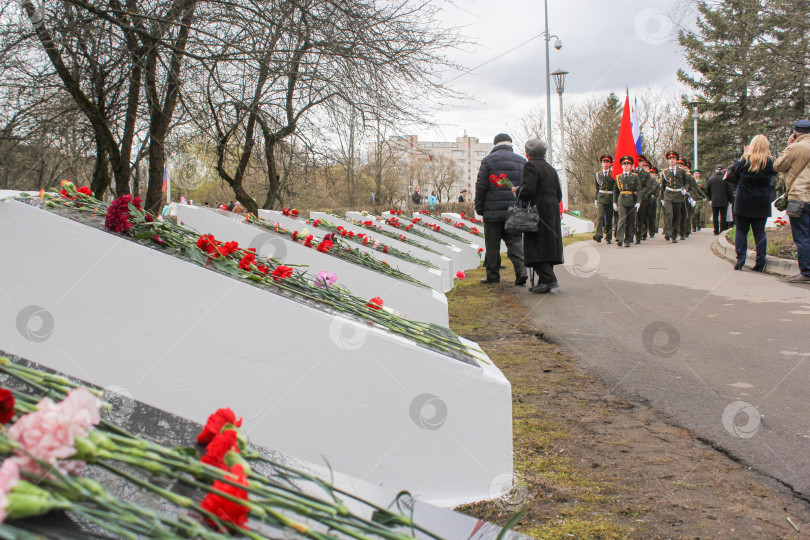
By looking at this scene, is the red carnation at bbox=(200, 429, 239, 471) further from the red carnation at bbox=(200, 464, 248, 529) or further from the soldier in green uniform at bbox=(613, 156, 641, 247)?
the soldier in green uniform at bbox=(613, 156, 641, 247)

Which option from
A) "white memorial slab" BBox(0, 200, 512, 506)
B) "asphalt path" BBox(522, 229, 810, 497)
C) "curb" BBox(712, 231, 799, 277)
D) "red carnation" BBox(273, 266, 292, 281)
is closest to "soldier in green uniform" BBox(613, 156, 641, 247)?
"curb" BBox(712, 231, 799, 277)

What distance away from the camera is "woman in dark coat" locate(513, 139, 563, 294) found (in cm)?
879

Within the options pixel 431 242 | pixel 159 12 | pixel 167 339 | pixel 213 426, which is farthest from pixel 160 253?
pixel 431 242

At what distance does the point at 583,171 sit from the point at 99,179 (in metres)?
43.0

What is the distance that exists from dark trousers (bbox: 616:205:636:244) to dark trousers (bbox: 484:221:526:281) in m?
7.48

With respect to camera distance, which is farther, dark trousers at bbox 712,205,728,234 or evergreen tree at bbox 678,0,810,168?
dark trousers at bbox 712,205,728,234

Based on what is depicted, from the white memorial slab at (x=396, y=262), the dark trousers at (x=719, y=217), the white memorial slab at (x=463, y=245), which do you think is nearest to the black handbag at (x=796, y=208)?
the white memorial slab at (x=396, y=262)

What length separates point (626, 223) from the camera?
16.8 m

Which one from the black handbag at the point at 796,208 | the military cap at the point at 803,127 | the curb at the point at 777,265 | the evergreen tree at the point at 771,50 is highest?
the evergreen tree at the point at 771,50

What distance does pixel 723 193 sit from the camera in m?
19.6

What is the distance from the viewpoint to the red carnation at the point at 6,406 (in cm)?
122

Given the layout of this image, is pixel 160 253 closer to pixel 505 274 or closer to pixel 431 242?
pixel 505 274

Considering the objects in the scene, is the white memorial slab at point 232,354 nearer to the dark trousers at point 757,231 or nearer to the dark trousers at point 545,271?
the dark trousers at point 545,271

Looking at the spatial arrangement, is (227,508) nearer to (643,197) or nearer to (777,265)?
(777,265)
